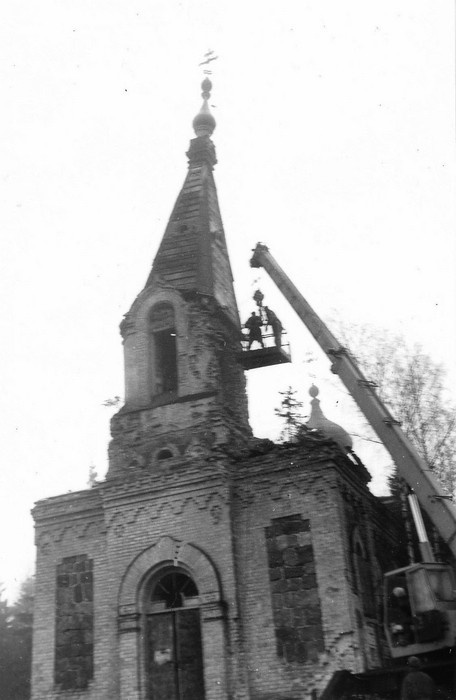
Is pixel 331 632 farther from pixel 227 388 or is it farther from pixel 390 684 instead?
pixel 227 388

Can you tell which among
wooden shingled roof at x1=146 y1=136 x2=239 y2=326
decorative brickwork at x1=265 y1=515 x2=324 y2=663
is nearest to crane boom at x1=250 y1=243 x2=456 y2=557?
wooden shingled roof at x1=146 y1=136 x2=239 y2=326

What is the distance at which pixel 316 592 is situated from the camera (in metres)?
14.0

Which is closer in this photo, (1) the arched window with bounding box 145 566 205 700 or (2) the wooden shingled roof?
(1) the arched window with bounding box 145 566 205 700

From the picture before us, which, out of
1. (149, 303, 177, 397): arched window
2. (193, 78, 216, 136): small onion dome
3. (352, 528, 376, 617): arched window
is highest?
(193, 78, 216, 136): small onion dome

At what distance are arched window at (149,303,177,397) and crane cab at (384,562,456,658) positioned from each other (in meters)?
6.87

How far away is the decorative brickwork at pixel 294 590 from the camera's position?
1380 cm

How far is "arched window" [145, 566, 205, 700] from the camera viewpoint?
14250 millimetres

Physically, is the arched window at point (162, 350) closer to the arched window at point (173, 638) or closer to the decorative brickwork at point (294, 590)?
the arched window at point (173, 638)

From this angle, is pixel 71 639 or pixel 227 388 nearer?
pixel 71 639

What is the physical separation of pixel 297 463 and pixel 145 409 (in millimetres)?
3554

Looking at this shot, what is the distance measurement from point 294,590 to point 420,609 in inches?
111

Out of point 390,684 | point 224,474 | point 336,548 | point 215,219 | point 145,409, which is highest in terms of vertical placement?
point 215,219

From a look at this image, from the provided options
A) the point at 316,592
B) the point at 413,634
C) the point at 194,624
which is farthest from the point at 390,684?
the point at 194,624

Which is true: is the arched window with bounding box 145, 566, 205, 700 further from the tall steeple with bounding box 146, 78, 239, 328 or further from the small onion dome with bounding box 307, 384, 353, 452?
the small onion dome with bounding box 307, 384, 353, 452
